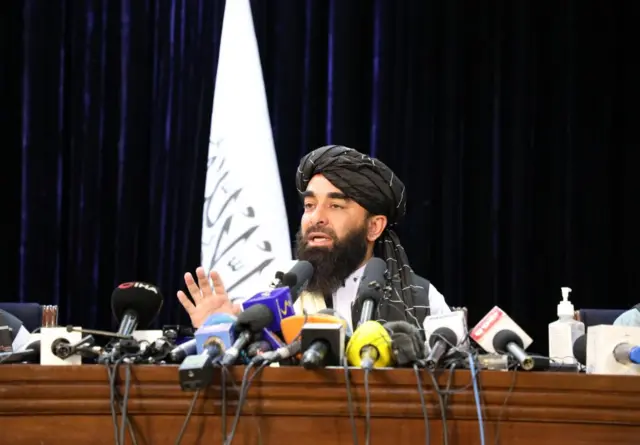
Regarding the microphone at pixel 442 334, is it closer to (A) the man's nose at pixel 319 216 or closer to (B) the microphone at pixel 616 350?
(B) the microphone at pixel 616 350

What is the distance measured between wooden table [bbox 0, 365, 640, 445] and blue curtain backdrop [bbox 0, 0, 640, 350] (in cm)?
294

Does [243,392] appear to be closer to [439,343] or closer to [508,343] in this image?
[439,343]

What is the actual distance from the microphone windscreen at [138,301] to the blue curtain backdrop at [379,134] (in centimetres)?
275

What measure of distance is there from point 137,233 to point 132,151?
1.35 ft

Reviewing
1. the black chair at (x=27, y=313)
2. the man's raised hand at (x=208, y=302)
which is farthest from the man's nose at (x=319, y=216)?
the black chair at (x=27, y=313)

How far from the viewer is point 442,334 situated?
155 cm

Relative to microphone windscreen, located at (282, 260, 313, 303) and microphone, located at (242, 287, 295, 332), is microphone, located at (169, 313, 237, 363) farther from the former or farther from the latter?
microphone windscreen, located at (282, 260, 313, 303)

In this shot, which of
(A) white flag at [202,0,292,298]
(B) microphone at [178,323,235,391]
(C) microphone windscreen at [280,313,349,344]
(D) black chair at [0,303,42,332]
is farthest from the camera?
(A) white flag at [202,0,292,298]

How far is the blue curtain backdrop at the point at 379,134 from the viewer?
434cm

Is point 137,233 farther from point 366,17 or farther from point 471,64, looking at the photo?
point 471,64

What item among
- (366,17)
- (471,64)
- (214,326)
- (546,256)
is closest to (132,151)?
(366,17)

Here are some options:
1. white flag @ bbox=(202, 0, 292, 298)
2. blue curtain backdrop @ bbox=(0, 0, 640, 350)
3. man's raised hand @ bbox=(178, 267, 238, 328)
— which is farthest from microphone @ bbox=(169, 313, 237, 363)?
blue curtain backdrop @ bbox=(0, 0, 640, 350)

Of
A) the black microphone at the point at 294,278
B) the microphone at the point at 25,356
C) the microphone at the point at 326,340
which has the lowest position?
the microphone at the point at 25,356

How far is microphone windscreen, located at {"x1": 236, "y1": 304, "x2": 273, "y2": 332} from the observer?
1.50 metres
